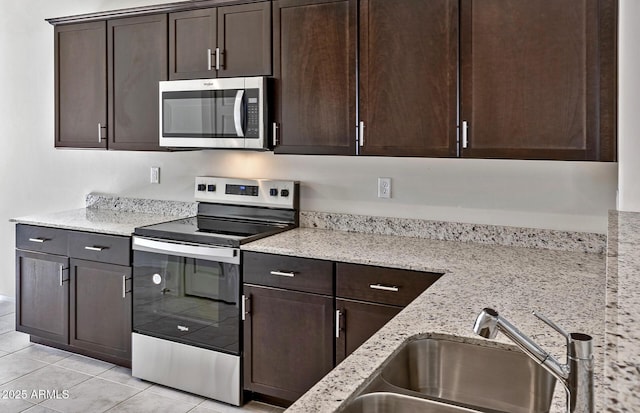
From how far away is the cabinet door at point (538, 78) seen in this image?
2410mm

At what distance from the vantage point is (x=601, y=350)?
1389 millimetres

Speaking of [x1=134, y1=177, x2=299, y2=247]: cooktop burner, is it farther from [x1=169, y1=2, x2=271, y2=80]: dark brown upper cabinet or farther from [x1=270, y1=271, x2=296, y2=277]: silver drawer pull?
→ [x1=169, y1=2, x2=271, y2=80]: dark brown upper cabinet

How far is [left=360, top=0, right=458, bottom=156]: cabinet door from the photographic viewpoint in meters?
2.71

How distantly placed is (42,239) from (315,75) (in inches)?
81.3

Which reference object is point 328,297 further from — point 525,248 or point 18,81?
point 18,81

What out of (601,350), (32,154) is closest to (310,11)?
(601,350)

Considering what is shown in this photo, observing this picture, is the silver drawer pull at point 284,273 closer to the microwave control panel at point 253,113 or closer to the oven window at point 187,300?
the oven window at point 187,300

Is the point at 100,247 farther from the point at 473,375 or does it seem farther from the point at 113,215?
the point at 473,375

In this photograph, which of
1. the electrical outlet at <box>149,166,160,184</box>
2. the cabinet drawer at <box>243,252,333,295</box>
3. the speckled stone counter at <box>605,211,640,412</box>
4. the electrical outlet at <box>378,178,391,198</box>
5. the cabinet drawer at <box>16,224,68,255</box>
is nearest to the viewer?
the speckled stone counter at <box>605,211,640,412</box>

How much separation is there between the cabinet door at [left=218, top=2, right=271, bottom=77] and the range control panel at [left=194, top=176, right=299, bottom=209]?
672 mm

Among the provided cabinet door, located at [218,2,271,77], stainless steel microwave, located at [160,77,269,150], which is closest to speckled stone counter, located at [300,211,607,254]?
stainless steel microwave, located at [160,77,269,150]

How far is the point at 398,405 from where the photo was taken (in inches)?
52.2

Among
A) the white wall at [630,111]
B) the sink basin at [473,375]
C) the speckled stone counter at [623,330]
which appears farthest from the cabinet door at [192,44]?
the speckled stone counter at [623,330]

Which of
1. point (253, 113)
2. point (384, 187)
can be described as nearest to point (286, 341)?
point (384, 187)
